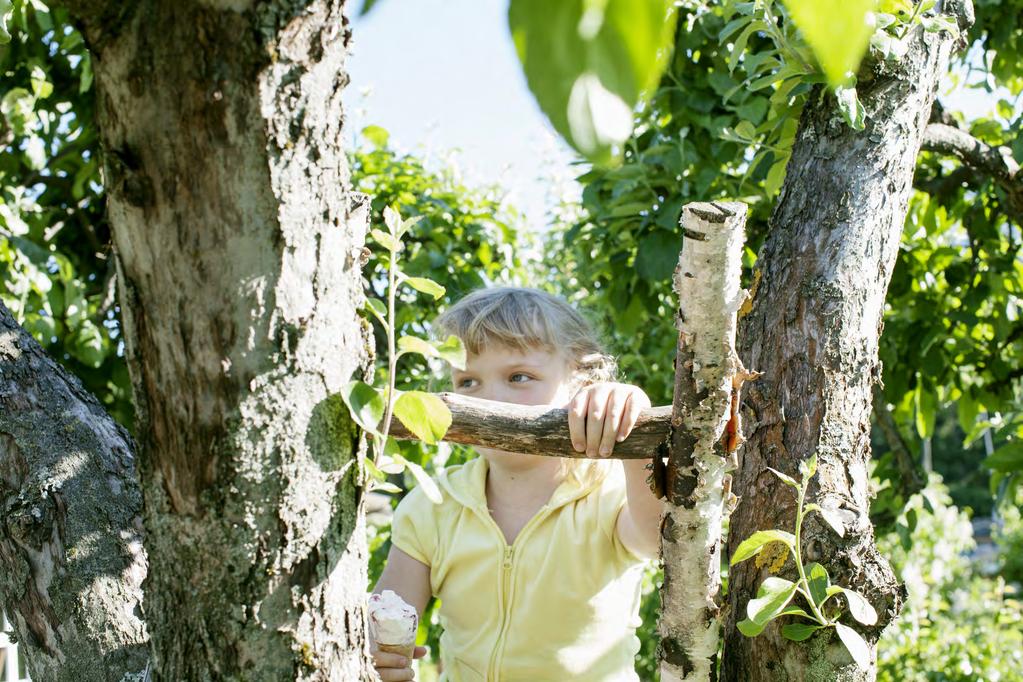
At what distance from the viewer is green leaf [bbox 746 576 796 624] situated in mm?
1118

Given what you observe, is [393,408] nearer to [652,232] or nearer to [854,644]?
[854,644]

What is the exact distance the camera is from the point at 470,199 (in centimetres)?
385

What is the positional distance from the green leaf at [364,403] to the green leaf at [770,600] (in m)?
0.53

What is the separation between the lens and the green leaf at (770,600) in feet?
3.67

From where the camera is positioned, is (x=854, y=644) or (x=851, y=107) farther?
(x=851, y=107)

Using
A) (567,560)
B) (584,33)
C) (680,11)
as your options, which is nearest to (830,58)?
(584,33)

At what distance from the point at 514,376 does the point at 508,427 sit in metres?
0.85

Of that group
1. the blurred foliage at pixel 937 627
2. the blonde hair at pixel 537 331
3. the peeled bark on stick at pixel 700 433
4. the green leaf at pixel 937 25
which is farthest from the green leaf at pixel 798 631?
the blurred foliage at pixel 937 627

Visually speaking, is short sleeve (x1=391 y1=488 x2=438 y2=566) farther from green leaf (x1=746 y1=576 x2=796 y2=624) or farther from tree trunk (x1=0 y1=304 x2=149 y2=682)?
green leaf (x1=746 y1=576 x2=796 y2=624)

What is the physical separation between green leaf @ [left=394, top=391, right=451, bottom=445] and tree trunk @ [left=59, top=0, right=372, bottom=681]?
0.15 feet

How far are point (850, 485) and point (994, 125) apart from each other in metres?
2.29

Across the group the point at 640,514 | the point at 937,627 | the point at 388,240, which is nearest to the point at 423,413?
the point at 388,240

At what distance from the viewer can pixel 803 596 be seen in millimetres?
1242

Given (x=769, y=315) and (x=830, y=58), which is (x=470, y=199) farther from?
(x=830, y=58)
